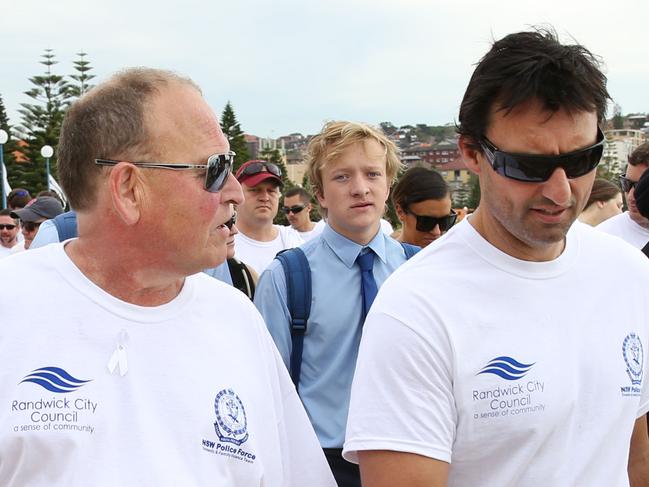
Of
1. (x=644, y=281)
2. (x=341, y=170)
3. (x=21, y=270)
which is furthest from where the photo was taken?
(x=341, y=170)

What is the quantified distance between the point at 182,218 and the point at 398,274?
70 cm

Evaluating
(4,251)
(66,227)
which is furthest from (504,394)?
(4,251)

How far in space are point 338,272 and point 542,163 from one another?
1.77m

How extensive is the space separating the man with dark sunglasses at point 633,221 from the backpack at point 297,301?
3065 millimetres

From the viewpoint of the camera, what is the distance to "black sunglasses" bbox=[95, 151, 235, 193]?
2164 mm

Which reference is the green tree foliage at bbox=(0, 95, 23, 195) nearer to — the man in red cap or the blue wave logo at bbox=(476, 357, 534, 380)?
the man in red cap

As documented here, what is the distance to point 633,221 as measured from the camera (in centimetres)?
618

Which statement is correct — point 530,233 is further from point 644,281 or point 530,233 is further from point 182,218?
point 182,218

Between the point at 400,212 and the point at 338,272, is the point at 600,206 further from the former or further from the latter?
the point at 338,272

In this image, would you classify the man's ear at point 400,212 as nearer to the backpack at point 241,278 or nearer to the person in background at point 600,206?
the backpack at point 241,278

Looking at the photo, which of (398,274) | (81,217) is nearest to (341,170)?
(398,274)

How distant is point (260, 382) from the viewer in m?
2.28

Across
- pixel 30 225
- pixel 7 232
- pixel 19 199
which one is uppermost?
pixel 30 225

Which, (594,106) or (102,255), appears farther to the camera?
(594,106)
